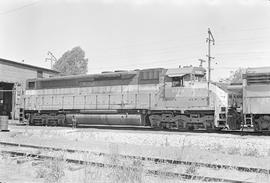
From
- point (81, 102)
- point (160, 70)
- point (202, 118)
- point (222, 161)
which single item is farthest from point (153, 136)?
point (81, 102)

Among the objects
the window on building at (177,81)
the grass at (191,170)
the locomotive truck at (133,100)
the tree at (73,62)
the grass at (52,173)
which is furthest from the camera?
the tree at (73,62)

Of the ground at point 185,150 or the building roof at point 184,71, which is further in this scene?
the building roof at point 184,71

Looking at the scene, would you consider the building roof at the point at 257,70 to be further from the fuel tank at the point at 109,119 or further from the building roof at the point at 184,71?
the fuel tank at the point at 109,119

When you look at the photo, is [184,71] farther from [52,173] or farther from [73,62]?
[73,62]

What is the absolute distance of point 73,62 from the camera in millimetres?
78812

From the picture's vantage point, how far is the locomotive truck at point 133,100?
19.3 metres

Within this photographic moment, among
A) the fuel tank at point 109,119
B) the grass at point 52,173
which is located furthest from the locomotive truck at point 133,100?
the grass at point 52,173

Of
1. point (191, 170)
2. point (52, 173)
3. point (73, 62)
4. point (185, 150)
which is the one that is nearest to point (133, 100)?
point (185, 150)

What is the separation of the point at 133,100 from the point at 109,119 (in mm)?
2146

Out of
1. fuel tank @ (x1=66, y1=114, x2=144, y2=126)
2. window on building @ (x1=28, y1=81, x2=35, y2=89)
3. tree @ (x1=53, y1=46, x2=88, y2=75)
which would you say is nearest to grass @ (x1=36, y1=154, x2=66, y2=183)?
fuel tank @ (x1=66, y1=114, x2=144, y2=126)

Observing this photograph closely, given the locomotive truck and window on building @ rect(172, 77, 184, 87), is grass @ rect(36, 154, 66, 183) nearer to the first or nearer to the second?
the locomotive truck

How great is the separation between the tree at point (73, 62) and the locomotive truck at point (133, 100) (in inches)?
2023

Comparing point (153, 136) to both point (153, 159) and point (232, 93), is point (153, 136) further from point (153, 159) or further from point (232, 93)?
point (153, 159)

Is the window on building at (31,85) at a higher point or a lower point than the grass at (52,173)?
higher
